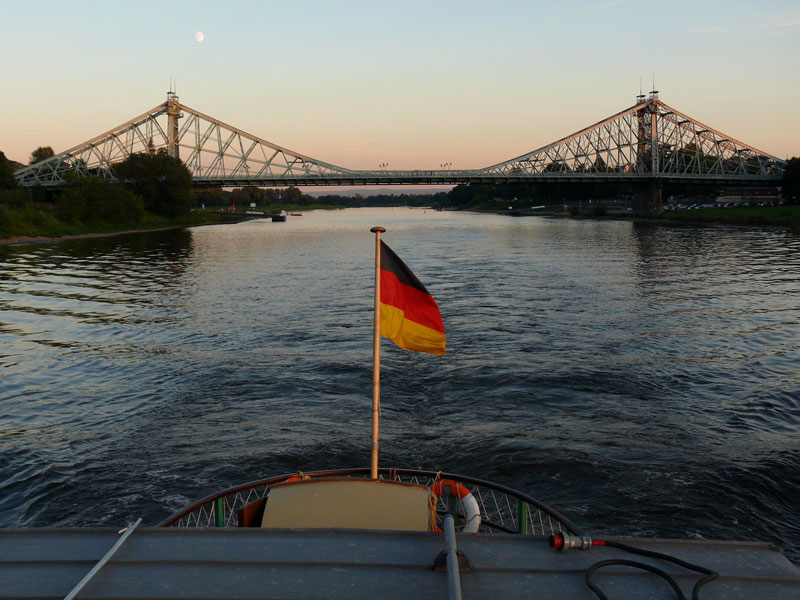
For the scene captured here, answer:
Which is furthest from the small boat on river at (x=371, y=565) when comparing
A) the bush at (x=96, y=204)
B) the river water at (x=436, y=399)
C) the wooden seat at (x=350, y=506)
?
the bush at (x=96, y=204)

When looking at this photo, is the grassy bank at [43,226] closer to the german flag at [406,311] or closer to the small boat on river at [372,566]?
the german flag at [406,311]

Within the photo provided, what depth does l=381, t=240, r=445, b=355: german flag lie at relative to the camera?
581 cm

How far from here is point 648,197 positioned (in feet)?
363

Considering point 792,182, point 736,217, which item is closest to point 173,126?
point 736,217

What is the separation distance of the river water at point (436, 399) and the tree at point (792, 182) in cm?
8023

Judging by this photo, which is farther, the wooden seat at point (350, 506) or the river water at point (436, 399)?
the river water at point (436, 399)

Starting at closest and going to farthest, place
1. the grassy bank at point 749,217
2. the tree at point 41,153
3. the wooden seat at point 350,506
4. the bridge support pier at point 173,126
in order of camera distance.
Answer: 1. the wooden seat at point 350,506
2. the grassy bank at point 749,217
3. the bridge support pier at point 173,126
4. the tree at point 41,153

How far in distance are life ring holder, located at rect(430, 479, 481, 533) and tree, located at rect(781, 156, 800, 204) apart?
355ft

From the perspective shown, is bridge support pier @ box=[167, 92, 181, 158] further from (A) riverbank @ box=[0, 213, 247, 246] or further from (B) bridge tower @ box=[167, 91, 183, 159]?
(A) riverbank @ box=[0, 213, 247, 246]

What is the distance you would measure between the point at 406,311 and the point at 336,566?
9.50ft

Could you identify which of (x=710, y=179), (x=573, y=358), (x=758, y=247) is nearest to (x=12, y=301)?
(x=573, y=358)

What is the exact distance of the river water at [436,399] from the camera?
29.5ft

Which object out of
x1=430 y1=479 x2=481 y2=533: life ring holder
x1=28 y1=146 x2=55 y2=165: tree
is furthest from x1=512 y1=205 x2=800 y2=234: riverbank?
x1=28 y1=146 x2=55 y2=165: tree

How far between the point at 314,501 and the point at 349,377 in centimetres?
991
